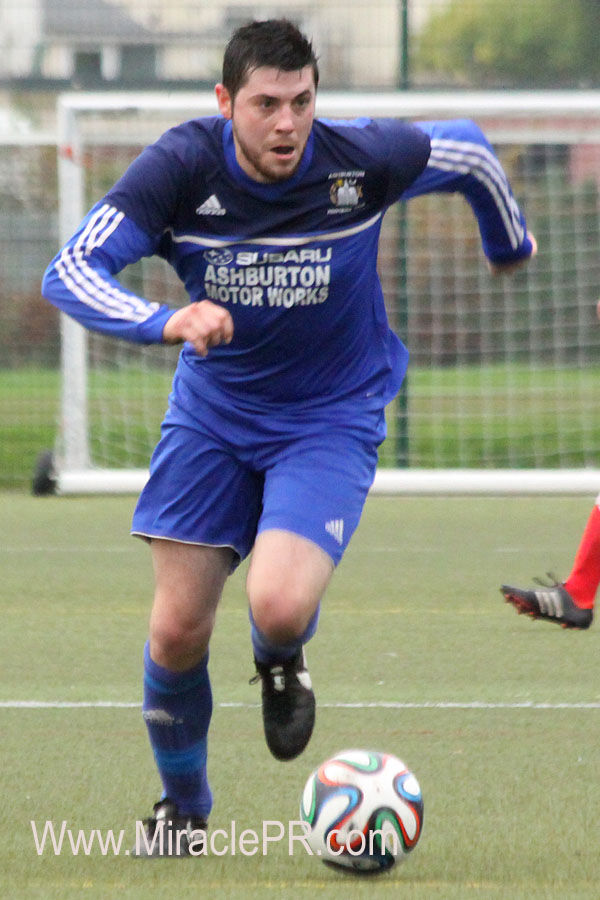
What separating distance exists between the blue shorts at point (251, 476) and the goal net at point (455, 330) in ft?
20.3

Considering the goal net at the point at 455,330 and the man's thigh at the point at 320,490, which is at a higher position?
the goal net at the point at 455,330

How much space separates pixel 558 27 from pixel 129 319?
9034 millimetres

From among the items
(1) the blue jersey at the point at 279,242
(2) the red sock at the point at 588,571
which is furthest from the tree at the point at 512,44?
(1) the blue jersey at the point at 279,242

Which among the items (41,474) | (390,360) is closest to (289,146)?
(390,360)

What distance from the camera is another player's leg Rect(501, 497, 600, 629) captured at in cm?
554

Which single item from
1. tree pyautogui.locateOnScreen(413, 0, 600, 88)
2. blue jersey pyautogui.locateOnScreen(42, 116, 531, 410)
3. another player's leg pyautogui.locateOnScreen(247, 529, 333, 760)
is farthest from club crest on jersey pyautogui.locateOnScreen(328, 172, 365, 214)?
tree pyautogui.locateOnScreen(413, 0, 600, 88)

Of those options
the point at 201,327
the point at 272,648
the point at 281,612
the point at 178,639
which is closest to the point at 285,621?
the point at 281,612

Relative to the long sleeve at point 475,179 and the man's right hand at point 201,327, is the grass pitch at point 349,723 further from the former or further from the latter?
the long sleeve at point 475,179

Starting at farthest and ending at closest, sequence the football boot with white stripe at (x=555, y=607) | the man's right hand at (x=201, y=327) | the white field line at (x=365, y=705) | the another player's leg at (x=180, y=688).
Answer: the football boot with white stripe at (x=555, y=607)
the white field line at (x=365, y=705)
the another player's leg at (x=180, y=688)
the man's right hand at (x=201, y=327)

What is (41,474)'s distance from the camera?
9648 millimetres

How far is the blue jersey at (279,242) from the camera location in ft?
10.7

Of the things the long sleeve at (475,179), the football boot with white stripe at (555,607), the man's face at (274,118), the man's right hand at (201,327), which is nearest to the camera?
the man's right hand at (201,327)

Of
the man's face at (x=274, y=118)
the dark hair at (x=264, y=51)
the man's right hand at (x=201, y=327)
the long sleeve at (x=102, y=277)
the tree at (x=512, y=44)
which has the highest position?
the tree at (x=512, y=44)

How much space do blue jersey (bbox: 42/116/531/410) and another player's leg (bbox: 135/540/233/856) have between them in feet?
1.29
